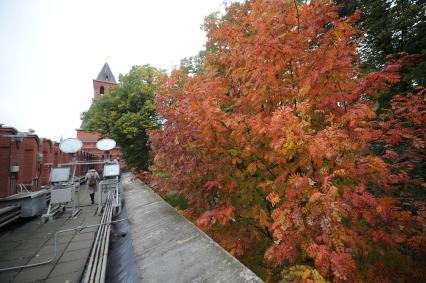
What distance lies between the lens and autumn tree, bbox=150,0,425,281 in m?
3.16

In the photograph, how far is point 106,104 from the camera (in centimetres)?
2214

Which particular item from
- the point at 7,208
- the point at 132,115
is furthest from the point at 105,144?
the point at 132,115

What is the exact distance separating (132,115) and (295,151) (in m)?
18.0

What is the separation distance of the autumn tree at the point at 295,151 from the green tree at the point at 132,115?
1458 cm

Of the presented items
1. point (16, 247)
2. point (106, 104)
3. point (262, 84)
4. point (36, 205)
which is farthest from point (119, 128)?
point (262, 84)

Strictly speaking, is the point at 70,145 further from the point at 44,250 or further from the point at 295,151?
the point at 295,151

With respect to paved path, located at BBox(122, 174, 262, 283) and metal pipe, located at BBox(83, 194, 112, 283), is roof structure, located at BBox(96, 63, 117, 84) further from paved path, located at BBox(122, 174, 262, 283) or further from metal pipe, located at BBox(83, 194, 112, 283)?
paved path, located at BBox(122, 174, 262, 283)

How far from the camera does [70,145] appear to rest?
12.1 m

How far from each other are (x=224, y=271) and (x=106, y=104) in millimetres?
22708

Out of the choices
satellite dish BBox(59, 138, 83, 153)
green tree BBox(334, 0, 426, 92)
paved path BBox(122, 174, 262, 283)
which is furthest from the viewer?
satellite dish BBox(59, 138, 83, 153)

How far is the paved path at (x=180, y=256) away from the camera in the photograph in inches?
97.1

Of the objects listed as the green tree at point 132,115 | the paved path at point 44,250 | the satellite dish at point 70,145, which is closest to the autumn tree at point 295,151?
the paved path at point 44,250

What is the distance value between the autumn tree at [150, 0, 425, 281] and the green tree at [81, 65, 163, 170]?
14580mm

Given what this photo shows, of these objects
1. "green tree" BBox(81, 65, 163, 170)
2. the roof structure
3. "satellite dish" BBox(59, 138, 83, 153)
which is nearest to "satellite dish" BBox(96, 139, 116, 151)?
"satellite dish" BBox(59, 138, 83, 153)
